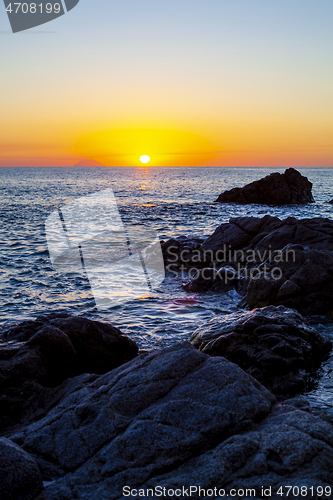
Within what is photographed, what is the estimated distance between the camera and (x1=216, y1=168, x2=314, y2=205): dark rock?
45188 mm

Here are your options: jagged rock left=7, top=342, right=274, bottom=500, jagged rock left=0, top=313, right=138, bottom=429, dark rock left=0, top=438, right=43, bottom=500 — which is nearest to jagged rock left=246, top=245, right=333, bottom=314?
jagged rock left=0, top=313, right=138, bottom=429

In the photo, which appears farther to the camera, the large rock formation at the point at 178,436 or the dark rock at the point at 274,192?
the dark rock at the point at 274,192

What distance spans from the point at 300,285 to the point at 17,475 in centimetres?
868

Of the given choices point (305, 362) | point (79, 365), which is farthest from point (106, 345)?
point (305, 362)

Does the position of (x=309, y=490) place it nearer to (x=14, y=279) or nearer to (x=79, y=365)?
(x=79, y=365)

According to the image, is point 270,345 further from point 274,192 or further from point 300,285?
point 274,192

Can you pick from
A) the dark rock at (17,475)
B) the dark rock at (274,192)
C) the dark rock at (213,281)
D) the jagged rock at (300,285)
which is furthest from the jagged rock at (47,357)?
the dark rock at (274,192)

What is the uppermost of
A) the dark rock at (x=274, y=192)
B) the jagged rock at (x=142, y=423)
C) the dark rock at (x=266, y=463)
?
the jagged rock at (x=142, y=423)

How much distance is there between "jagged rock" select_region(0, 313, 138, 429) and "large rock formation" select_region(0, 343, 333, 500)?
889 millimetres

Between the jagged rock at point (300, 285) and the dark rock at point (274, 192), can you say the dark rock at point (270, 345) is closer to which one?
the jagged rock at point (300, 285)

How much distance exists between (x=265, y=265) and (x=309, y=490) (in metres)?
8.64

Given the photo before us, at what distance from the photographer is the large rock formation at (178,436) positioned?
380 cm
